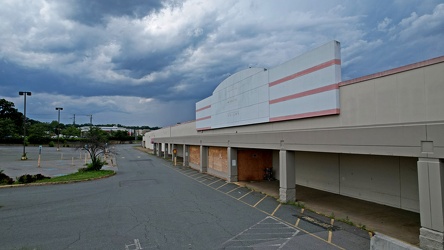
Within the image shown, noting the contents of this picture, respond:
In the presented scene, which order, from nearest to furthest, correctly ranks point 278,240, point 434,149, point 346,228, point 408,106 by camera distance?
point 434,149 < point 278,240 < point 346,228 < point 408,106

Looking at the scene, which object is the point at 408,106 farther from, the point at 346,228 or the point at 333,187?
the point at 333,187

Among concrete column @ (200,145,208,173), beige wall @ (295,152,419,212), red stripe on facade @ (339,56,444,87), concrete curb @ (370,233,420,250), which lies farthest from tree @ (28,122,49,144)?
concrete curb @ (370,233,420,250)

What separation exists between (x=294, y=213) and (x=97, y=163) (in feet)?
78.2

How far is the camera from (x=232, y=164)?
74.9 feet

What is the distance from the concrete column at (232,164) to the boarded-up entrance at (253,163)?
1.45ft

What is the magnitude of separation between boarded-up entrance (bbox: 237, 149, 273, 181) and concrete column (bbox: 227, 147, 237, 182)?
0.44 m

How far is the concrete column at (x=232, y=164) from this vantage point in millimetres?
22719

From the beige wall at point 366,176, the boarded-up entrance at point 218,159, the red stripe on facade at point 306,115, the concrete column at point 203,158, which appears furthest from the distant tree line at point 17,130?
the beige wall at point 366,176

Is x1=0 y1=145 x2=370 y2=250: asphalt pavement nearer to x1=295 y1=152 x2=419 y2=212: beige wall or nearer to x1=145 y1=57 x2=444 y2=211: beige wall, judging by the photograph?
x1=145 y1=57 x2=444 y2=211: beige wall

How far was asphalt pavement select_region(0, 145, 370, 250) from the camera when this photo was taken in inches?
365

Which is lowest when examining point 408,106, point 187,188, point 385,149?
point 187,188

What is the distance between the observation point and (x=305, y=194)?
56.9ft

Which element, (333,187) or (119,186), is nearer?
(333,187)

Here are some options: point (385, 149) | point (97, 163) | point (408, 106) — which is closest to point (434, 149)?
point (385, 149)
